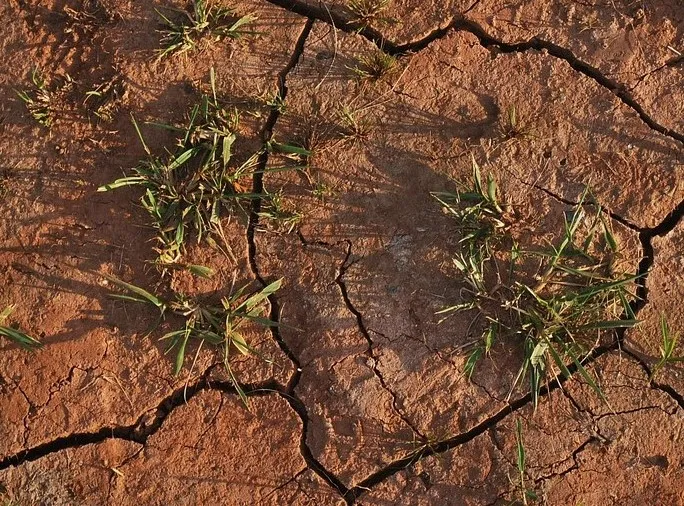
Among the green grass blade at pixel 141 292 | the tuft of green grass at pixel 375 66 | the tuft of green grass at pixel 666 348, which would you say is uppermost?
the tuft of green grass at pixel 375 66

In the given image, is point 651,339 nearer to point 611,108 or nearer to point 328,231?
point 611,108

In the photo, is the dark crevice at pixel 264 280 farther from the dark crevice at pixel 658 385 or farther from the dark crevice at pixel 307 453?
the dark crevice at pixel 658 385

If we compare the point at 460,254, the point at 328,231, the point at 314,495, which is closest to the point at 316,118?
the point at 328,231

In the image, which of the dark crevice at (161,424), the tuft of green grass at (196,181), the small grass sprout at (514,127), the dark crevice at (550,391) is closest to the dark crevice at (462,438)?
the dark crevice at (550,391)

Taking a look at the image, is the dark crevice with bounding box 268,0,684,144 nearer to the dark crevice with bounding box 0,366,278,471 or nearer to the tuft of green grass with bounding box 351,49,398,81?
the tuft of green grass with bounding box 351,49,398,81

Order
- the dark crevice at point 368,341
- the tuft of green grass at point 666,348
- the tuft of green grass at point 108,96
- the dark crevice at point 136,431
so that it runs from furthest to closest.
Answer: the tuft of green grass at point 108,96, the dark crevice at point 136,431, the dark crevice at point 368,341, the tuft of green grass at point 666,348

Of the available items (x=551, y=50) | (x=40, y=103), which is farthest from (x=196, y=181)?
(x=551, y=50)

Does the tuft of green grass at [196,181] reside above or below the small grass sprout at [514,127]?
below

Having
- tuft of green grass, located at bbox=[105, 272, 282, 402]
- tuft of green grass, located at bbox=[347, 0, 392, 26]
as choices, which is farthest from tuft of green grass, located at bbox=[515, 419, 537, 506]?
tuft of green grass, located at bbox=[347, 0, 392, 26]
